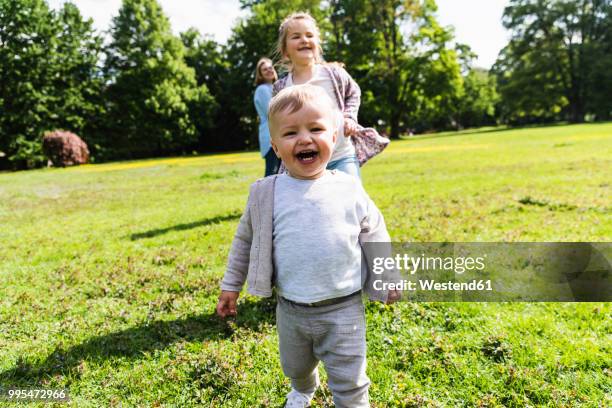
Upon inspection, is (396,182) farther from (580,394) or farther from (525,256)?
(580,394)

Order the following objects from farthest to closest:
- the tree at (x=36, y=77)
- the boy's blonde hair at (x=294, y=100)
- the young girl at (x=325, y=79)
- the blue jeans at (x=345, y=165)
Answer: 1. the tree at (x=36, y=77)
2. the young girl at (x=325, y=79)
3. the blue jeans at (x=345, y=165)
4. the boy's blonde hair at (x=294, y=100)

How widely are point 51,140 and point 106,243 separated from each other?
97.4ft

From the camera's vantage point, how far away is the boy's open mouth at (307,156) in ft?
7.47

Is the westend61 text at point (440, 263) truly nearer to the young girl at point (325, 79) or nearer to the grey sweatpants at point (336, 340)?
the young girl at point (325, 79)

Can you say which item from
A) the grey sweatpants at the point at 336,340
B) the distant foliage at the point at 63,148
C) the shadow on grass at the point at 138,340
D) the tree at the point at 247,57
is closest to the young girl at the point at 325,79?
the shadow on grass at the point at 138,340

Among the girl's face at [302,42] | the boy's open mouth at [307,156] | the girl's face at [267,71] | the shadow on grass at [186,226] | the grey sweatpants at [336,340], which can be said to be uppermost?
the girl's face at [267,71]

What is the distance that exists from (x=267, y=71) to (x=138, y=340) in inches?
166

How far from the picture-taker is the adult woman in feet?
19.3

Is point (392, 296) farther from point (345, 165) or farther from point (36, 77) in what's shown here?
point (36, 77)

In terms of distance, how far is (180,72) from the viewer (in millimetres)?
39406

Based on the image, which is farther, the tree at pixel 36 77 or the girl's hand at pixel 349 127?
the tree at pixel 36 77

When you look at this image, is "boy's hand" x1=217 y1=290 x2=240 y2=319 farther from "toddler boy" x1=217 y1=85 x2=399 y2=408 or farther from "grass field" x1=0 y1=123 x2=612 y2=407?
"grass field" x1=0 y1=123 x2=612 y2=407

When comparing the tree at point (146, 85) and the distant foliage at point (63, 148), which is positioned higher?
the tree at point (146, 85)

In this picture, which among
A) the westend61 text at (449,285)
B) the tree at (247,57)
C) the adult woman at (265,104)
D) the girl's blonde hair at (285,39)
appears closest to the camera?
the girl's blonde hair at (285,39)
